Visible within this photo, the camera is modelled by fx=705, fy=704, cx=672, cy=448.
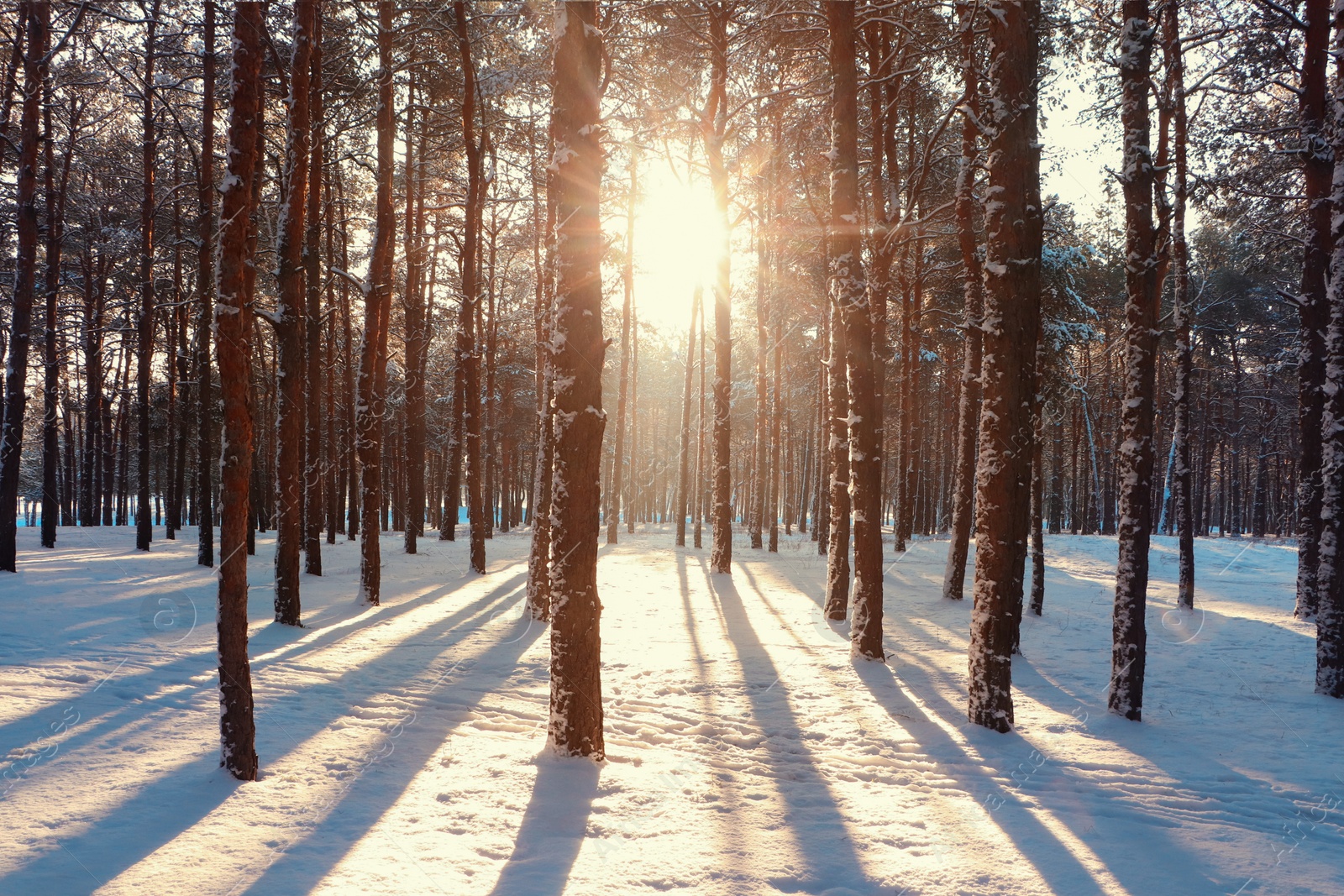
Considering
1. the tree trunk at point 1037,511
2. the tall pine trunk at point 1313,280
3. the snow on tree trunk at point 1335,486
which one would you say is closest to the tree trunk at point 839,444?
the tree trunk at point 1037,511

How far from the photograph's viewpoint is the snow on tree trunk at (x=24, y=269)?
12406 mm

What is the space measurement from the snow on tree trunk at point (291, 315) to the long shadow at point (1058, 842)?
821 cm

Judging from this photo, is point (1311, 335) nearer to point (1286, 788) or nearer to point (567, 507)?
point (1286, 788)

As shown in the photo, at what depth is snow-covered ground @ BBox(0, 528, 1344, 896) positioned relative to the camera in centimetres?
388

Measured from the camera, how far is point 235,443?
15.8 feet

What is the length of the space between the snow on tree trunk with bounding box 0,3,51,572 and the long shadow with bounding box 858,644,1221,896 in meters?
15.3

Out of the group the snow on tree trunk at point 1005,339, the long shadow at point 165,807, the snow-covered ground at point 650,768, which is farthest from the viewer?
the snow on tree trunk at point 1005,339

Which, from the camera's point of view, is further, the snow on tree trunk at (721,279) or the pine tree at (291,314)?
the snow on tree trunk at (721,279)

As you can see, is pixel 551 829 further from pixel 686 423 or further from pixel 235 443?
pixel 686 423

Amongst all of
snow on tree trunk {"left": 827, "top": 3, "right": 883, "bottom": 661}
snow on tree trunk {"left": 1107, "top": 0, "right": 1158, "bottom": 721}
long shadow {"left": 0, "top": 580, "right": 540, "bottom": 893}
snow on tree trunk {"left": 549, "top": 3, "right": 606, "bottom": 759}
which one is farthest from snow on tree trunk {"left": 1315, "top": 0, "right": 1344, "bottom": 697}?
long shadow {"left": 0, "top": 580, "right": 540, "bottom": 893}

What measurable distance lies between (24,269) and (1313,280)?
21.9 metres

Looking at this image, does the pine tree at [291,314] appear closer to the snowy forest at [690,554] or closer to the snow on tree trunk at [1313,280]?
the snowy forest at [690,554]

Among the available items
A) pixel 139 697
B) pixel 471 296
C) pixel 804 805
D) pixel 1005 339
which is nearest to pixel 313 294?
pixel 471 296

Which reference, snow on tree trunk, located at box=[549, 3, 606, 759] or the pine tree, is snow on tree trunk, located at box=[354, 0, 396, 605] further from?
snow on tree trunk, located at box=[549, 3, 606, 759]
